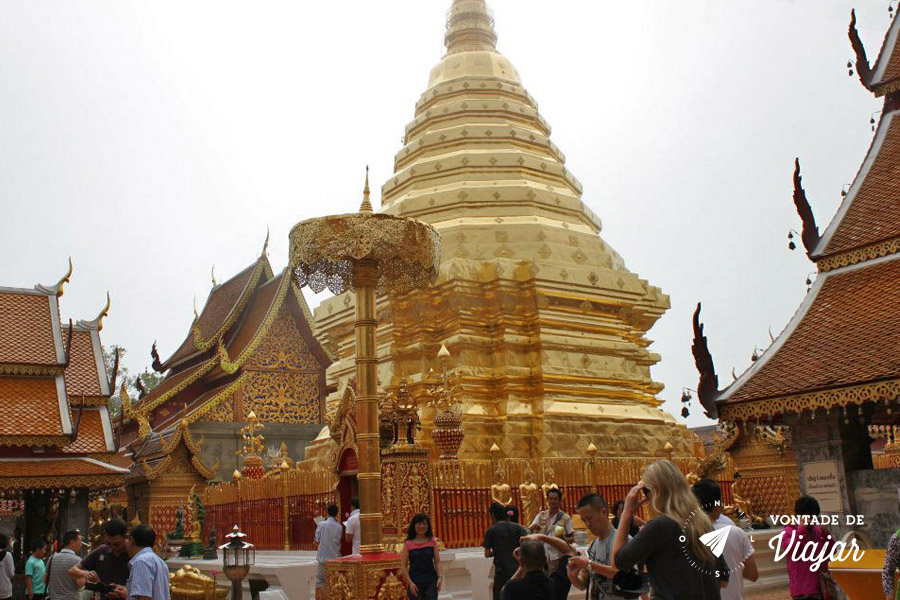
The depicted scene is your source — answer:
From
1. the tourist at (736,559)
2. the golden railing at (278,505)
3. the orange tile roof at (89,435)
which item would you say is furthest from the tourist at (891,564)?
the orange tile roof at (89,435)

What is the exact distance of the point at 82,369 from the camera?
629 inches

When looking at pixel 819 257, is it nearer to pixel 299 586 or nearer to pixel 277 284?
pixel 299 586

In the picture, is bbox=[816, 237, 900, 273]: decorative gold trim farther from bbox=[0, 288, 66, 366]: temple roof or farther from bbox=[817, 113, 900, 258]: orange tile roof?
bbox=[0, 288, 66, 366]: temple roof

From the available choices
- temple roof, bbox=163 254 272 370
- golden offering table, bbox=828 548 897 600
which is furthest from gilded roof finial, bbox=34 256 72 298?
golden offering table, bbox=828 548 897 600

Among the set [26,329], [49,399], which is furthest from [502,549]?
[26,329]

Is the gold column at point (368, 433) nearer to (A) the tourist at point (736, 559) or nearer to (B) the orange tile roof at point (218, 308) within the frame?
(A) the tourist at point (736, 559)

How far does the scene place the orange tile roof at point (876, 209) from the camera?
866 cm

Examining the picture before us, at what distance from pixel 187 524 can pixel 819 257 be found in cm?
1264

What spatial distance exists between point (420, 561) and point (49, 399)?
948cm

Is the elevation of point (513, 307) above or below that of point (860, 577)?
above

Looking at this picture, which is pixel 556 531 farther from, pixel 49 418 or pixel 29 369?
pixel 29 369

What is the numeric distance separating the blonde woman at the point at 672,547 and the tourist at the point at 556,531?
60.8 inches

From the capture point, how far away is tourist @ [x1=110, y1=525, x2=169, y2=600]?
454 centimetres

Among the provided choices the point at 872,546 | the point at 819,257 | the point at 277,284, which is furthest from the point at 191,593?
the point at 277,284
